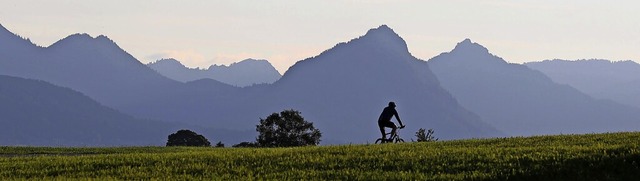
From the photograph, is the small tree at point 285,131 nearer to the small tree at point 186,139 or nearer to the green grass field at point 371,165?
the small tree at point 186,139

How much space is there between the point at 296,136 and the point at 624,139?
58.7 metres

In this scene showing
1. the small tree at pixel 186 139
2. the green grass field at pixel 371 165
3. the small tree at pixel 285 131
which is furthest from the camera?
the small tree at pixel 186 139

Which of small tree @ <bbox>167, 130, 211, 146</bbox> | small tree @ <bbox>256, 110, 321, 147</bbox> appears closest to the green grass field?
small tree @ <bbox>256, 110, 321, 147</bbox>

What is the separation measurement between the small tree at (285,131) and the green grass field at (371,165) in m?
55.9

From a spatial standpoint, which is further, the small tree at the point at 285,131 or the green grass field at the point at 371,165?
the small tree at the point at 285,131

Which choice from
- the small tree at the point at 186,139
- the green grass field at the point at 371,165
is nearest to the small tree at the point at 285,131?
the small tree at the point at 186,139

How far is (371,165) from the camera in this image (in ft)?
80.9

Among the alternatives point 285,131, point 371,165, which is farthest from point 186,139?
point 371,165

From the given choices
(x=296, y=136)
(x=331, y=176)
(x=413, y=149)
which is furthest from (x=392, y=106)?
(x=296, y=136)

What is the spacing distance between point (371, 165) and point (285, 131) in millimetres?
63055

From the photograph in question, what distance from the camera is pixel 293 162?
25.8m

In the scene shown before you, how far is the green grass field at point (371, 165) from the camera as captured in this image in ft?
71.4

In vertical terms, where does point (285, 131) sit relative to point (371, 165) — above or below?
above

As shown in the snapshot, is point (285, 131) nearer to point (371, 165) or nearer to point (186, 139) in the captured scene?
point (186, 139)
